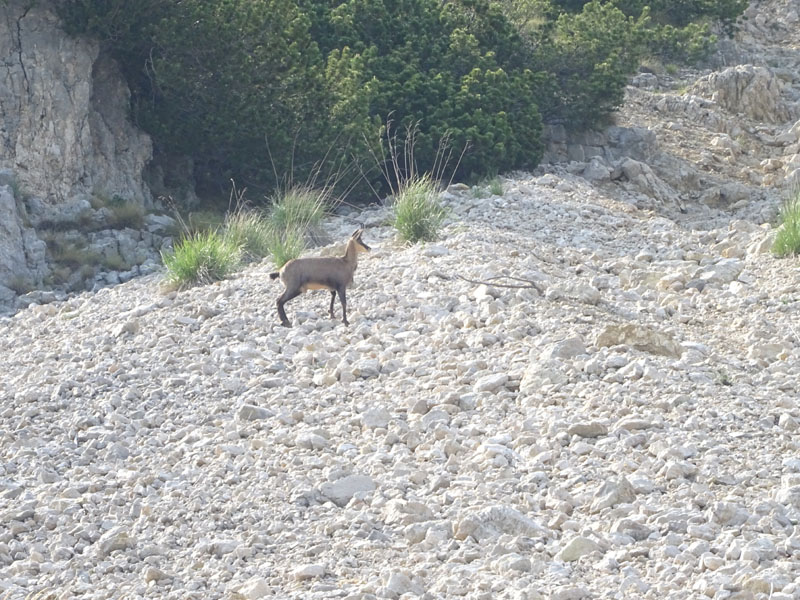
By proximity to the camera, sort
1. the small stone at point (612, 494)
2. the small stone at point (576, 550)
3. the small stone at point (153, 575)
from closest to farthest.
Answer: the small stone at point (576, 550) → the small stone at point (153, 575) → the small stone at point (612, 494)

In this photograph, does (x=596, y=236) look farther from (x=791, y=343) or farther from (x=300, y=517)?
(x=300, y=517)

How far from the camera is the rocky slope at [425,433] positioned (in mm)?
6137

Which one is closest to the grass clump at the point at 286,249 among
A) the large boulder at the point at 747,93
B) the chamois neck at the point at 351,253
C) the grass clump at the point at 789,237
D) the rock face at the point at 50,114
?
the chamois neck at the point at 351,253

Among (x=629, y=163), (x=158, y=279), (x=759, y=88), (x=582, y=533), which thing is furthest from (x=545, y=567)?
(x=759, y=88)

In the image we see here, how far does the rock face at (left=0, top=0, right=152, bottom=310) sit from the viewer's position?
55.6 feet

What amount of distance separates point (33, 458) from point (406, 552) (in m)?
3.09

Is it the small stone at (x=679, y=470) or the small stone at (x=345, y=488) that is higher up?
the small stone at (x=679, y=470)

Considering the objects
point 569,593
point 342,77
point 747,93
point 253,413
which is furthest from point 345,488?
point 747,93

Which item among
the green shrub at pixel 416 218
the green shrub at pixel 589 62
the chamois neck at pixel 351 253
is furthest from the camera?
the green shrub at pixel 589 62

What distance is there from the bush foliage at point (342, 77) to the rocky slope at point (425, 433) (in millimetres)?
5383

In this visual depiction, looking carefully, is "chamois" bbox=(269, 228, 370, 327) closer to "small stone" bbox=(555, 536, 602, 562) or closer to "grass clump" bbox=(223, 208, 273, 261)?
"grass clump" bbox=(223, 208, 273, 261)

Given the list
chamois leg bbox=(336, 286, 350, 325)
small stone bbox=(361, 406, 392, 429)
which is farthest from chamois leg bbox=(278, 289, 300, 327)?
small stone bbox=(361, 406, 392, 429)

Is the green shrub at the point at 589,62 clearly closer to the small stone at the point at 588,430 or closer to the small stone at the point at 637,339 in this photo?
the small stone at the point at 637,339

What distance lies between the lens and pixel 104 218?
667 inches
